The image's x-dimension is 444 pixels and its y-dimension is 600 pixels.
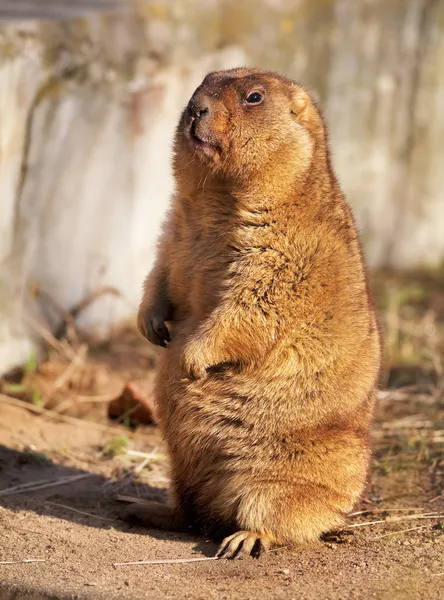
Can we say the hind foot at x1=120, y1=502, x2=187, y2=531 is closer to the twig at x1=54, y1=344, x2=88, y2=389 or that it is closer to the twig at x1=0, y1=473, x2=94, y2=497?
the twig at x1=0, y1=473, x2=94, y2=497

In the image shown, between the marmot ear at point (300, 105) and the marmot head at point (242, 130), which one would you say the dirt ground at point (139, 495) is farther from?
the marmot ear at point (300, 105)

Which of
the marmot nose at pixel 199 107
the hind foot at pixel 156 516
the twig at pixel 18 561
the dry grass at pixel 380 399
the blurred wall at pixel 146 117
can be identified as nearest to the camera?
the twig at pixel 18 561

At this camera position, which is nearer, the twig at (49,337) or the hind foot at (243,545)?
the hind foot at (243,545)

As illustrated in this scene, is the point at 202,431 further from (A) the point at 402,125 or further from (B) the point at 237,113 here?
(A) the point at 402,125

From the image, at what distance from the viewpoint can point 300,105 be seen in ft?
16.3

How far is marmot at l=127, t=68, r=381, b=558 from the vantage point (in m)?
4.69

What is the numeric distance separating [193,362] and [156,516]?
966 mm

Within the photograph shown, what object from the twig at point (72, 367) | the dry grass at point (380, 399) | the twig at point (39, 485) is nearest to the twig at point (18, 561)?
the twig at point (39, 485)

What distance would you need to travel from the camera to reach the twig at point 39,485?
216 inches

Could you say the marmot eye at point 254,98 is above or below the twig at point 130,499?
above

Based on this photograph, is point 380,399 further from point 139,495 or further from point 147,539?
point 147,539

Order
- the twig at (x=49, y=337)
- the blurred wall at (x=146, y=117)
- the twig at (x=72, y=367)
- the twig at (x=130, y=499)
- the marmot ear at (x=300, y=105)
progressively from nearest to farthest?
the marmot ear at (x=300, y=105) < the twig at (x=130, y=499) < the twig at (x=72, y=367) < the blurred wall at (x=146, y=117) < the twig at (x=49, y=337)

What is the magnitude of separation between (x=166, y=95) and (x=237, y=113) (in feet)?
13.2

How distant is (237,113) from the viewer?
4.70 meters
